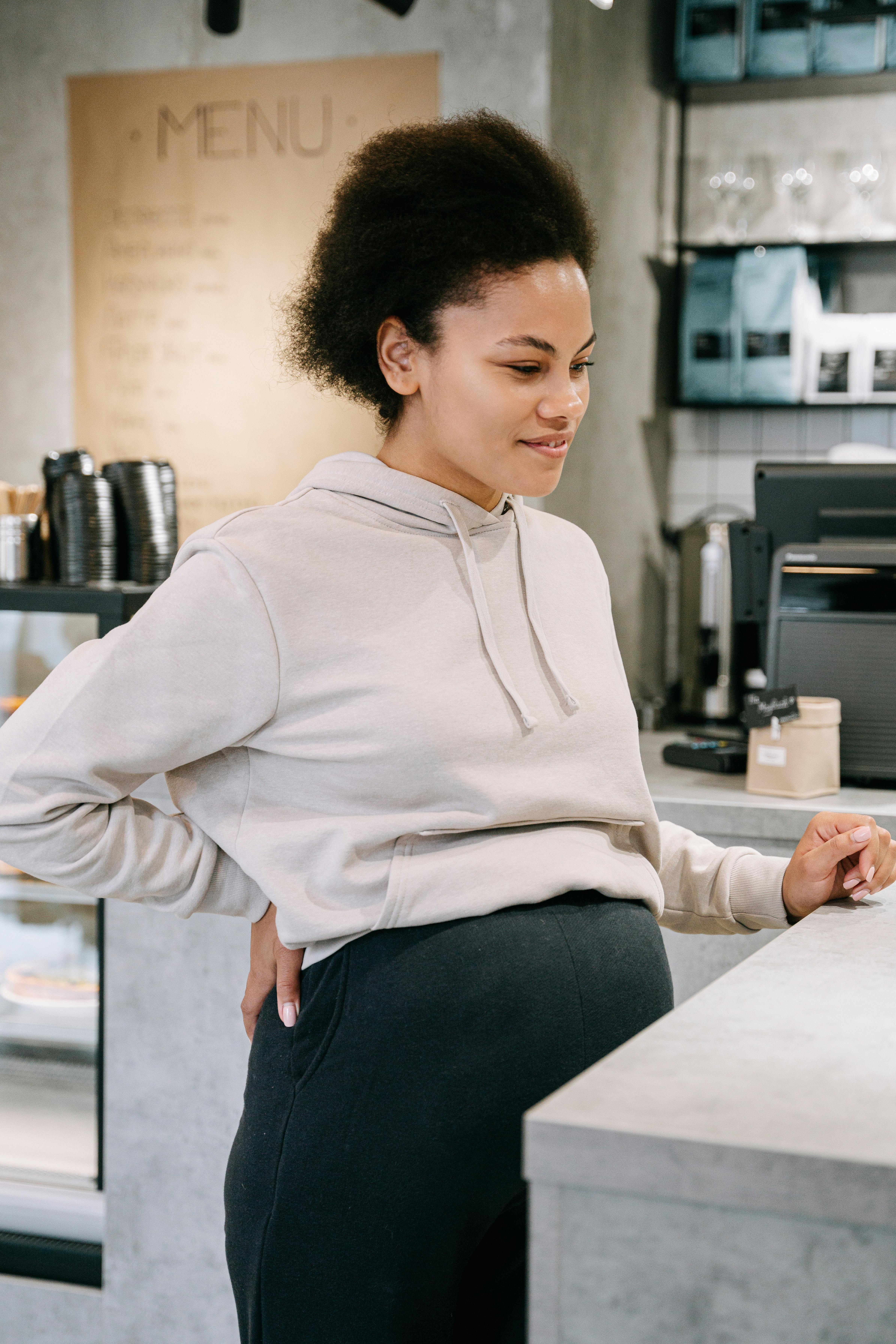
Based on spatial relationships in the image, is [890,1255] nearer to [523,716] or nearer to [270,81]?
[523,716]

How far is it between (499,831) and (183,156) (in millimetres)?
2747

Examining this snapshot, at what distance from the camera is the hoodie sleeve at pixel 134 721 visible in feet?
3.62

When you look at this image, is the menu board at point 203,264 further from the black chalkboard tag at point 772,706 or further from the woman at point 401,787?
the woman at point 401,787

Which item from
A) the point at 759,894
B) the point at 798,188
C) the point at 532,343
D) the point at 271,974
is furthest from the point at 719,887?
the point at 798,188

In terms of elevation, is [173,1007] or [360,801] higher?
[360,801]

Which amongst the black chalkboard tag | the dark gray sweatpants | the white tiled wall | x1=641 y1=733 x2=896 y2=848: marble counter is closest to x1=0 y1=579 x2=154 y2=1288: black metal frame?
x1=641 y1=733 x2=896 y2=848: marble counter

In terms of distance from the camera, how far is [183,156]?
3.38m

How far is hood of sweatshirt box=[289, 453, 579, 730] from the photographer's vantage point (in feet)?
3.93

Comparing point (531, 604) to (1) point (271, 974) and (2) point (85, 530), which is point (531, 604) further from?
(2) point (85, 530)

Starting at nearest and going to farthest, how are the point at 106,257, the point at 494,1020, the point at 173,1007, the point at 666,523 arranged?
1. the point at 494,1020
2. the point at 173,1007
3. the point at 106,257
4. the point at 666,523

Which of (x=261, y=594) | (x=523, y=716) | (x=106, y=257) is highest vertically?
(x=106, y=257)

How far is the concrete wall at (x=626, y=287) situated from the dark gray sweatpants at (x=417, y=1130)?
195 centimetres

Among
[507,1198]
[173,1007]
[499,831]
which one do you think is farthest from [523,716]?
[173,1007]

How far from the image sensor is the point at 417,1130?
3.51 feet
